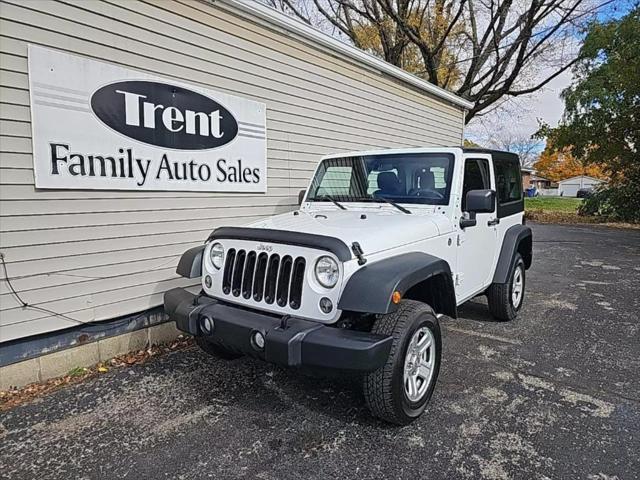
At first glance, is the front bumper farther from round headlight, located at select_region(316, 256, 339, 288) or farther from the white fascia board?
the white fascia board

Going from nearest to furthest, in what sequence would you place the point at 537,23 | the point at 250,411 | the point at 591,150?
the point at 250,411 → the point at 537,23 → the point at 591,150

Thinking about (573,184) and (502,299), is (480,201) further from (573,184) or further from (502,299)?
(573,184)

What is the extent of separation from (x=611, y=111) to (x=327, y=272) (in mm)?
16789

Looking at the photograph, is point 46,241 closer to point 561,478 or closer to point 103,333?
point 103,333

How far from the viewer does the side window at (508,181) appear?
4656 millimetres

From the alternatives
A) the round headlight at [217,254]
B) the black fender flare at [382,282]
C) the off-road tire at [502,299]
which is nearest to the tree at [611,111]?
the off-road tire at [502,299]

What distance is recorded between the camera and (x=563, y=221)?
18078 mm

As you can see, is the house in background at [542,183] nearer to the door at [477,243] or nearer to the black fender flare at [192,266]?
the door at [477,243]

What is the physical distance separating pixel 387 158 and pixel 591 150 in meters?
16.4

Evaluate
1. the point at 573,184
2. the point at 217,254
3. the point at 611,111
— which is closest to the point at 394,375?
the point at 217,254

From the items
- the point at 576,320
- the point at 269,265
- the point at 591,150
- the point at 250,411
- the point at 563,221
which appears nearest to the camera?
the point at 269,265

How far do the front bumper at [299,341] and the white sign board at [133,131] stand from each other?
1767 millimetres

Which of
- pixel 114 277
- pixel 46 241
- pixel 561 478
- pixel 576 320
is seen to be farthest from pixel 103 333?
pixel 576 320

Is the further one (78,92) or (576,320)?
(576,320)
